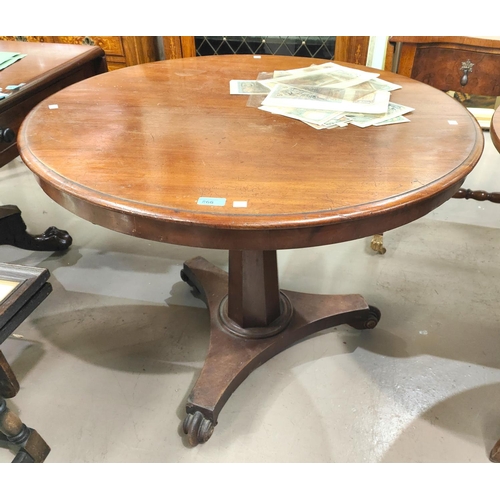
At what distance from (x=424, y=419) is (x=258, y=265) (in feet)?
2.12

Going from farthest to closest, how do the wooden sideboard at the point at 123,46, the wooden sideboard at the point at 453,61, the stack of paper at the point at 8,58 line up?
the wooden sideboard at the point at 123,46 < the wooden sideboard at the point at 453,61 < the stack of paper at the point at 8,58

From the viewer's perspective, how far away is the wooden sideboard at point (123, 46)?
2902 mm

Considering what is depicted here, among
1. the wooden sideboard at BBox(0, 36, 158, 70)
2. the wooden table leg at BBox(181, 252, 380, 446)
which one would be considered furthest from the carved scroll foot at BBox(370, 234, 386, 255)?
the wooden sideboard at BBox(0, 36, 158, 70)

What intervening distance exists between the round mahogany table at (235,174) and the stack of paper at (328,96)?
4 centimetres

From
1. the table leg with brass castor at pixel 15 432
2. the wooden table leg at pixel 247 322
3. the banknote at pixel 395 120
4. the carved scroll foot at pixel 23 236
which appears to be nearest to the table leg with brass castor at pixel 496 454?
the wooden table leg at pixel 247 322

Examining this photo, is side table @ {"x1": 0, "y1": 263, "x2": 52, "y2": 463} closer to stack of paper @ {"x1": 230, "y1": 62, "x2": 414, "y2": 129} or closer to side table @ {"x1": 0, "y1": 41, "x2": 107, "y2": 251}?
side table @ {"x1": 0, "y1": 41, "x2": 107, "y2": 251}

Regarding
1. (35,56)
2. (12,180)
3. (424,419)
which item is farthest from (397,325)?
(12,180)

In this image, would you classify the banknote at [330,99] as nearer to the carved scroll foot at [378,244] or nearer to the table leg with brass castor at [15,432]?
the carved scroll foot at [378,244]

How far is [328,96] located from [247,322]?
71 cm

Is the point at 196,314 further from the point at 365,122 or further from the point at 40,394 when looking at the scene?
the point at 365,122

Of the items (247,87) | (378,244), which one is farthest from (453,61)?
(247,87)

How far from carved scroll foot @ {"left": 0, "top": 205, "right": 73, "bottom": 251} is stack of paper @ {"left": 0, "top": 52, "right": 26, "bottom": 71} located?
595mm

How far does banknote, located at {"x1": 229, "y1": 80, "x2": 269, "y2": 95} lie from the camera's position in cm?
127

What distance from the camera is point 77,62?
1534 mm
